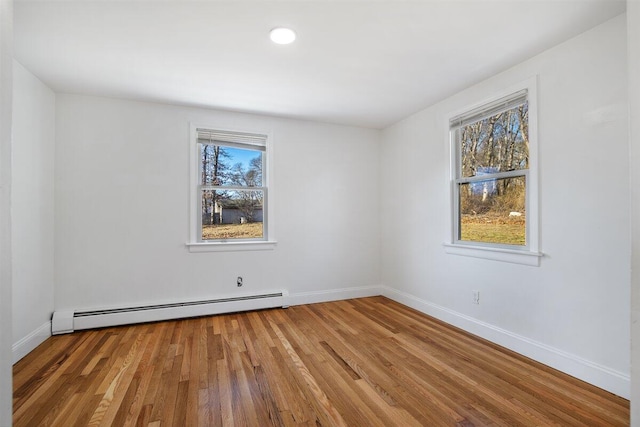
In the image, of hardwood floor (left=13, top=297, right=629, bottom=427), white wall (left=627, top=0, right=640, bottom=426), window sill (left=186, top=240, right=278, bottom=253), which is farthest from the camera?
window sill (left=186, top=240, right=278, bottom=253)

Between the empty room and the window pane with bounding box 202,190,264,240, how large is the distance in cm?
3

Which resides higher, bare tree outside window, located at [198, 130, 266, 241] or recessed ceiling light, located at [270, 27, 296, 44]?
recessed ceiling light, located at [270, 27, 296, 44]

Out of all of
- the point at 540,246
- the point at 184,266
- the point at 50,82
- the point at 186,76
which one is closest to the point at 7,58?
the point at 186,76

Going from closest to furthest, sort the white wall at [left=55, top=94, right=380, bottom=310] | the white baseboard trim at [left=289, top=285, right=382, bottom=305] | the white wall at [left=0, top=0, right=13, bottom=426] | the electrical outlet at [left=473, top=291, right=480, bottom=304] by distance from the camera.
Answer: the white wall at [left=0, top=0, right=13, bottom=426] → the electrical outlet at [left=473, top=291, right=480, bottom=304] → the white wall at [left=55, top=94, right=380, bottom=310] → the white baseboard trim at [left=289, top=285, right=382, bottom=305]

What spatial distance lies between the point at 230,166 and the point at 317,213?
4.36ft

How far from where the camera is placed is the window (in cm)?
368

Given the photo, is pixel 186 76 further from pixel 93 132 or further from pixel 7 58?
pixel 7 58

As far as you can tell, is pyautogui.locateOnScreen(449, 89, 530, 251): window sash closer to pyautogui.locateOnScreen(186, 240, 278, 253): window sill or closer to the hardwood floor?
the hardwood floor

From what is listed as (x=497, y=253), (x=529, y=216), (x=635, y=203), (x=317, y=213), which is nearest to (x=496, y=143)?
(x=529, y=216)

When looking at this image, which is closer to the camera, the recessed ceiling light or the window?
the recessed ceiling light

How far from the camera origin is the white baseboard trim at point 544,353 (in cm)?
199

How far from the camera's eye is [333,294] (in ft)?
13.9

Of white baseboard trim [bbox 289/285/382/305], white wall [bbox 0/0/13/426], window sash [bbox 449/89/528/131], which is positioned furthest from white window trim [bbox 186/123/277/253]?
white wall [bbox 0/0/13/426]

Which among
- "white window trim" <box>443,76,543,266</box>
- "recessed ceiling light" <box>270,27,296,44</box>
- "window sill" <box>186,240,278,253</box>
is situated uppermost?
"recessed ceiling light" <box>270,27,296,44</box>
